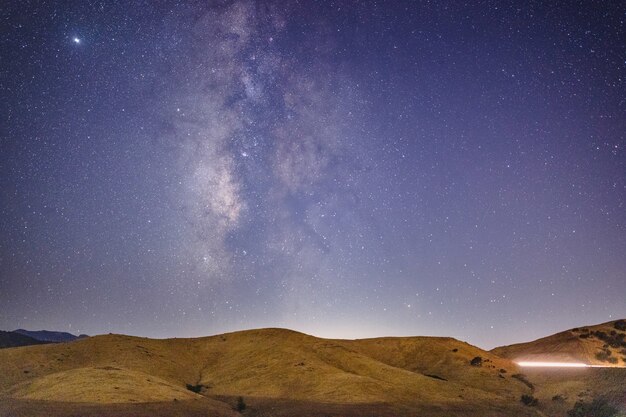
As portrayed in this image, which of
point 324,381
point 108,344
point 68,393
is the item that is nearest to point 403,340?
point 324,381

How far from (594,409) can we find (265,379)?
27.8 meters

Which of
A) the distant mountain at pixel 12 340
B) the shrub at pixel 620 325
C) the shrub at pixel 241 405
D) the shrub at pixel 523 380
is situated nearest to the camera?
the shrub at pixel 241 405

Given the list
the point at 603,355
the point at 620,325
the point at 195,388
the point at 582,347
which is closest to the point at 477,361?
the point at 582,347

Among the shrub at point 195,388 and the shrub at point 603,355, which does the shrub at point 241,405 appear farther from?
the shrub at point 603,355

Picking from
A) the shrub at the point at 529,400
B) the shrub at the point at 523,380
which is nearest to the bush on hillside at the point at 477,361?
the shrub at the point at 523,380

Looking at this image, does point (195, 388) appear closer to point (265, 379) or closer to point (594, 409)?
point (265, 379)

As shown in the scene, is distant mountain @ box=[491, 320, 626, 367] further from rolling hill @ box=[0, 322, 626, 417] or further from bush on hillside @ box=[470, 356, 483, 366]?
bush on hillside @ box=[470, 356, 483, 366]

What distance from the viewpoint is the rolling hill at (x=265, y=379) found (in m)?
33.2

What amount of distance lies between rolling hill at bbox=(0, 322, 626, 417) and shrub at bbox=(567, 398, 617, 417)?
7.71 feet

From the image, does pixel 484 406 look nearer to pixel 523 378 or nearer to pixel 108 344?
pixel 523 378

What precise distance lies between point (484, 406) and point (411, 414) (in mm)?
8797

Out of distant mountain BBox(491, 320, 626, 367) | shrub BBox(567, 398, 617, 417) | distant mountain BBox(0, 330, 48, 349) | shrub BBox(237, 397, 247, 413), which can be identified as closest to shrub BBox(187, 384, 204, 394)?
shrub BBox(237, 397, 247, 413)

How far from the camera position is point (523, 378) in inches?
2003

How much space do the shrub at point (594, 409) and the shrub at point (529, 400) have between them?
11.0ft
